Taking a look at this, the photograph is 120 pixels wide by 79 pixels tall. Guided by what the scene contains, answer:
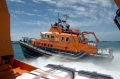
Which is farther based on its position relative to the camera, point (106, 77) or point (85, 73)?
point (85, 73)

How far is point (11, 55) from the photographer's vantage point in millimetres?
2291

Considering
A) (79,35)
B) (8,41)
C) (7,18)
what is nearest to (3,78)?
(8,41)

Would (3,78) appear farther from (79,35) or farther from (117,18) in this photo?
(79,35)

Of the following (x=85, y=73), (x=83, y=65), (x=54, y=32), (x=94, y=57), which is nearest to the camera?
(x=85, y=73)

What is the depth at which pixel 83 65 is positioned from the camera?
29.0 ft

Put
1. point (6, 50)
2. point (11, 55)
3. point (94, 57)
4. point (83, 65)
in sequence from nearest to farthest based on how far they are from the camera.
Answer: point (6, 50) < point (11, 55) < point (83, 65) < point (94, 57)

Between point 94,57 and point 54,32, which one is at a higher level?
point 54,32

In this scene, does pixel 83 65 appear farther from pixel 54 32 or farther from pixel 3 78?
pixel 3 78

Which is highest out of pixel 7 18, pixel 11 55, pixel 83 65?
pixel 7 18

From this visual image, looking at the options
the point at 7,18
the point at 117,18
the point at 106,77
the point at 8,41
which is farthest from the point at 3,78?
the point at 117,18

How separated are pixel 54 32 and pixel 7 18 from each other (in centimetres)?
875

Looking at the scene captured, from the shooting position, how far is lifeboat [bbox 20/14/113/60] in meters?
9.77

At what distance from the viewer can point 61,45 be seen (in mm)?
10242

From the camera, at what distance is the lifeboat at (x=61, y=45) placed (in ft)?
32.1
